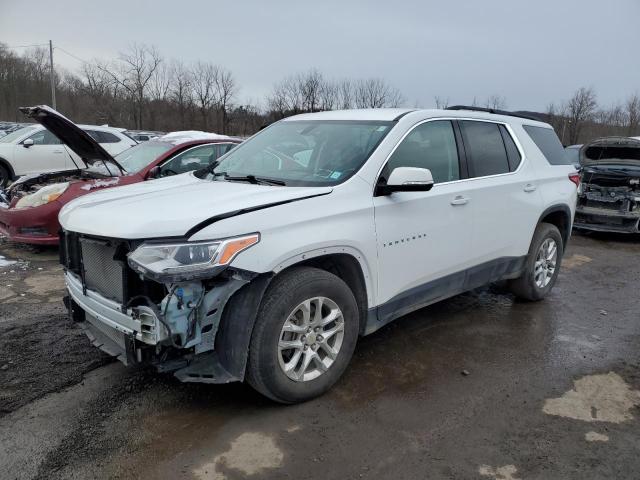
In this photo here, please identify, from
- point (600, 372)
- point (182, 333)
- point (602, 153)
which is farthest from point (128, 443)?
point (602, 153)

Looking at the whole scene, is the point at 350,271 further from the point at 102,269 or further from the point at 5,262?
the point at 5,262

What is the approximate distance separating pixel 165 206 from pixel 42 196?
14.6 feet

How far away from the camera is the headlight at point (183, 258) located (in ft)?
8.59

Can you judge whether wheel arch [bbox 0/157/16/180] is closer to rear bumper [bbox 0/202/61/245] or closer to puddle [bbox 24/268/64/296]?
rear bumper [bbox 0/202/61/245]

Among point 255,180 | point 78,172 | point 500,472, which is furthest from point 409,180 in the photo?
point 78,172

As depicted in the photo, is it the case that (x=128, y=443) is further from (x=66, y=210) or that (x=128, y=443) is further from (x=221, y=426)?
(x=66, y=210)

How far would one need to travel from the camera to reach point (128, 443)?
2826 mm

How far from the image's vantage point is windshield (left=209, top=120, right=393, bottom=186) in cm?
354

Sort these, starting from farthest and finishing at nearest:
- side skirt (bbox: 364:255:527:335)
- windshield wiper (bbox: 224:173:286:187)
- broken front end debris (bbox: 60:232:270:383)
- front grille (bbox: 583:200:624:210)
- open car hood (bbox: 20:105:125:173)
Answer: front grille (bbox: 583:200:624:210) < open car hood (bbox: 20:105:125:173) < side skirt (bbox: 364:255:527:335) < windshield wiper (bbox: 224:173:286:187) < broken front end debris (bbox: 60:232:270:383)

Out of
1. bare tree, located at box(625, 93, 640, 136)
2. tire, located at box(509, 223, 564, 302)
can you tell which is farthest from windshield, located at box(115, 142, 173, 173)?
bare tree, located at box(625, 93, 640, 136)

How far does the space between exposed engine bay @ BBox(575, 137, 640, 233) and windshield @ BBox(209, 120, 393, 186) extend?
22.8 feet

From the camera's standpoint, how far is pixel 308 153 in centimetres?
386

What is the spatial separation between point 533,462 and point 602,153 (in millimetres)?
8932

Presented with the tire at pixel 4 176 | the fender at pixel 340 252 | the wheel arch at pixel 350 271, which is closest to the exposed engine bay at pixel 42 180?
the wheel arch at pixel 350 271
